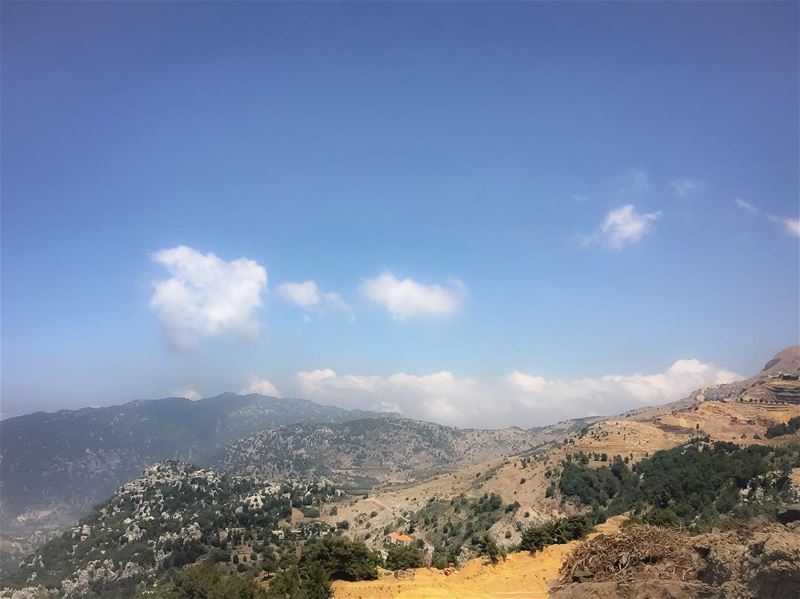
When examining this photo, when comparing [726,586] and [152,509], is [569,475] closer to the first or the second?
[726,586]

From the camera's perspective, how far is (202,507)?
12288 cm

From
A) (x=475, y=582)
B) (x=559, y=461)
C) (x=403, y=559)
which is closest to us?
(x=475, y=582)

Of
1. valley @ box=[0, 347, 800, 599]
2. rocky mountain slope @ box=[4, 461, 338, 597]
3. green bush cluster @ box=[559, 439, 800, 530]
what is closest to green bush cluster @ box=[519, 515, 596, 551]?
valley @ box=[0, 347, 800, 599]

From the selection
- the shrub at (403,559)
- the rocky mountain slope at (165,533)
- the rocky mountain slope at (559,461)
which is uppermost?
the shrub at (403,559)

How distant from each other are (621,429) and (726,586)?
110m

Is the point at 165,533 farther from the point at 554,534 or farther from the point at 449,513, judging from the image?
the point at 554,534

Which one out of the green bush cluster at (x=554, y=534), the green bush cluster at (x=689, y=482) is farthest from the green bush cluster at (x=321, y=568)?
the green bush cluster at (x=689, y=482)

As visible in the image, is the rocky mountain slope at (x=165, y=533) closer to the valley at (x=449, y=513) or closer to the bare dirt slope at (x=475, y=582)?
the valley at (x=449, y=513)

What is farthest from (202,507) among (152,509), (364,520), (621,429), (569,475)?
(621,429)

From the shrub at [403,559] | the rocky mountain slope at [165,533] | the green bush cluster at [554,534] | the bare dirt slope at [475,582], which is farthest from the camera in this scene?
the rocky mountain slope at [165,533]

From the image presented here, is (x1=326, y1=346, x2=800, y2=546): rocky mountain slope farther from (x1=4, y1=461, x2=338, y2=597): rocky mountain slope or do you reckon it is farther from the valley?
(x1=4, y1=461, x2=338, y2=597): rocky mountain slope

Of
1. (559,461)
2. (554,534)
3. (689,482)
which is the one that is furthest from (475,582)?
(559,461)

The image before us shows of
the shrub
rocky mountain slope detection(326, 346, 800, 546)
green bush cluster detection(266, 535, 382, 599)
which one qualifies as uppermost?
green bush cluster detection(266, 535, 382, 599)

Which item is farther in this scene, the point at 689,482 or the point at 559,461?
the point at 559,461
